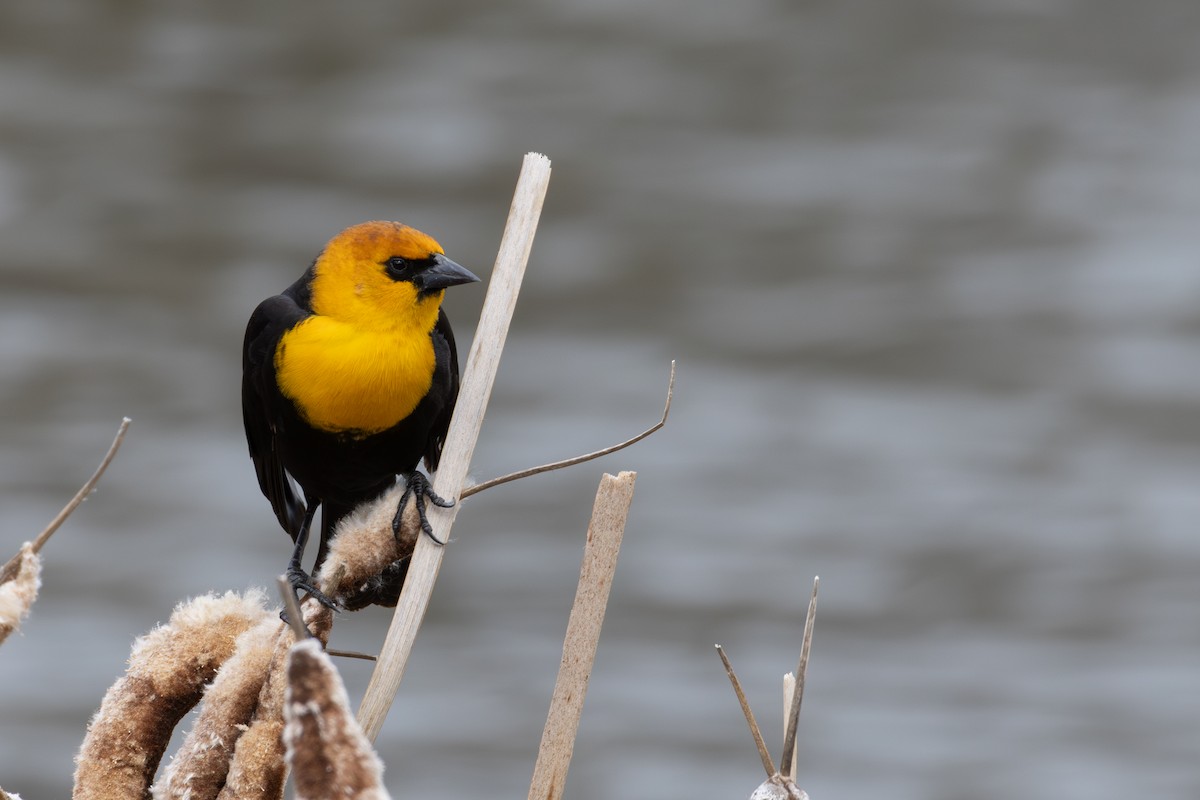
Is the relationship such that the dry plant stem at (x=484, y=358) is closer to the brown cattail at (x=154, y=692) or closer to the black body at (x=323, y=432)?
the brown cattail at (x=154, y=692)

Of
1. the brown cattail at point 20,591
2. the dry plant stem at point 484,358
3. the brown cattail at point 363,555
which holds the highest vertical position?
the dry plant stem at point 484,358

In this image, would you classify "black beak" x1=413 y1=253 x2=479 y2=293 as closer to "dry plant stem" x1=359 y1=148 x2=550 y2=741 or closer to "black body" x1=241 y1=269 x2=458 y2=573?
"black body" x1=241 y1=269 x2=458 y2=573

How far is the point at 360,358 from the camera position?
9.55 ft

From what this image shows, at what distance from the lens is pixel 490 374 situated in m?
1.98

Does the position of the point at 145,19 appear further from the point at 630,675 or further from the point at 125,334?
the point at 630,675

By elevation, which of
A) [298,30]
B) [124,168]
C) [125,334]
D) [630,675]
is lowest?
[630,675]

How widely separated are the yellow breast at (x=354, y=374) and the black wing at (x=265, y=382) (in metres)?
0.06

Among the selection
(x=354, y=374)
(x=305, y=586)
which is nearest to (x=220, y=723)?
(x=305, y=586)

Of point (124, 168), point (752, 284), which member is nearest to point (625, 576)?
point (752, 284)

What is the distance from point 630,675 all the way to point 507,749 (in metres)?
1.01

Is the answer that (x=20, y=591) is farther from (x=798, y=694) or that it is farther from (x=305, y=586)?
(x=305, y=586)

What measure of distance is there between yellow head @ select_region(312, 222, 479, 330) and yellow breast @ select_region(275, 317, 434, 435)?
3 cm

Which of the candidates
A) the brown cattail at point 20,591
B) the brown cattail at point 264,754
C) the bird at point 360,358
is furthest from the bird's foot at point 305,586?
the brown cattail at point 20,591

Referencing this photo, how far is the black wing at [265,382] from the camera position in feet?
9.89
